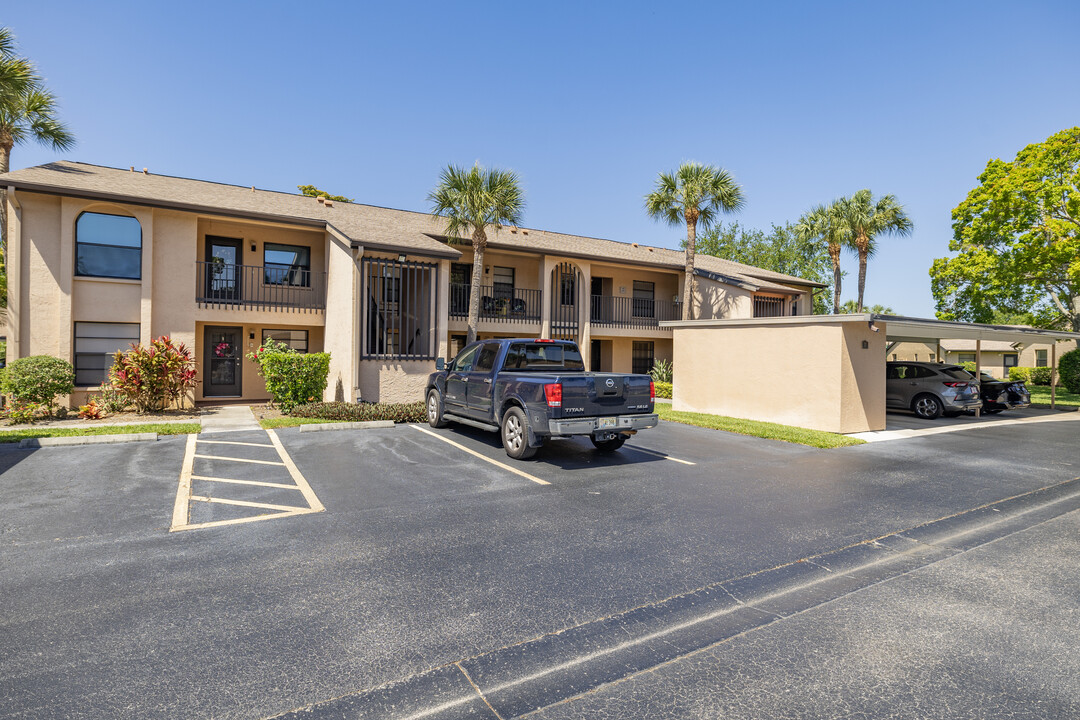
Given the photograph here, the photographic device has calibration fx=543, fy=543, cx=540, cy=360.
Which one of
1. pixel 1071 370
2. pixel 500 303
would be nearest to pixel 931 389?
pixel 500 303

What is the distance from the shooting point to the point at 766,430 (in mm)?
12125

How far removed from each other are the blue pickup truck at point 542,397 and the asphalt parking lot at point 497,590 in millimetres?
798

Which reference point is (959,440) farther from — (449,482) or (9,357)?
(9,357)

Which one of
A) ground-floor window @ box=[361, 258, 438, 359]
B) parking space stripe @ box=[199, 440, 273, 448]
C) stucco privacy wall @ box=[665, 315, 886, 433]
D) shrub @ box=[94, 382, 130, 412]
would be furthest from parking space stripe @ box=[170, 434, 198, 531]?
stucco privacy wall @ box=[665, 315, 886, 433]

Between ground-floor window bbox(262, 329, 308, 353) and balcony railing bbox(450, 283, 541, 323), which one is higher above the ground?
balcony railing bbox(450, 283, 541, 323)

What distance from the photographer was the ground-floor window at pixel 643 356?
25125 millimetres

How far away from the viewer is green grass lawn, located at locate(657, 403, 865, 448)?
1108 centimetres

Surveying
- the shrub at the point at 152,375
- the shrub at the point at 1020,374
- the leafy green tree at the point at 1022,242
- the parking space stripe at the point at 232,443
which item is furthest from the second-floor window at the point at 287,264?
the shrub at the point at 1020,374

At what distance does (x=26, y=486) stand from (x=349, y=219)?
490 inches

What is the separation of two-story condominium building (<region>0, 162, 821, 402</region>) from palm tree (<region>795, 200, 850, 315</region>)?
1558 centimetres

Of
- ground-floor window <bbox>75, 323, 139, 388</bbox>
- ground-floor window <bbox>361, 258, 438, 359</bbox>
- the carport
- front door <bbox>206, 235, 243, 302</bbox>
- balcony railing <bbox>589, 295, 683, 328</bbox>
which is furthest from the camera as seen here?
balcony railing <bbox>589, 295, 683, 328</bbox>

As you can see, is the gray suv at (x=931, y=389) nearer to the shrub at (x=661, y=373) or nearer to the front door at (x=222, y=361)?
the shrub at (x=661, y=373)

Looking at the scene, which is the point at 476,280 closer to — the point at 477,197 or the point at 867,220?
the point at 477,197

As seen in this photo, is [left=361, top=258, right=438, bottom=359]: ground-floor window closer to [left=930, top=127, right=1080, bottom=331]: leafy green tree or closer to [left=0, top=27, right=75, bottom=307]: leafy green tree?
[left=0, top=27, right=75, bottom=307]: leafy green tree
